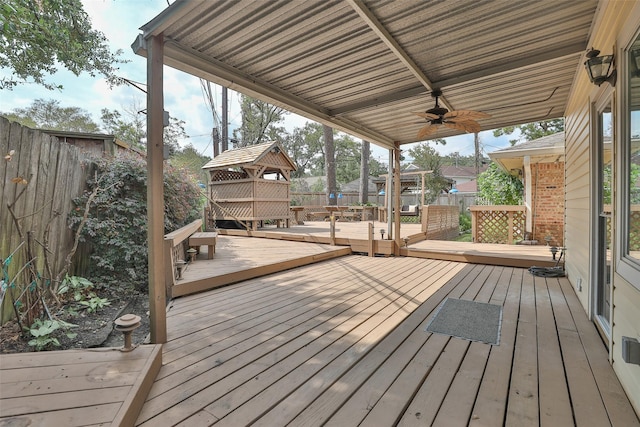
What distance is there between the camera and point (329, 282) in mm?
4137

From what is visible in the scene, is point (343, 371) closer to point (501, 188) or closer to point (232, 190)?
point (232, 190)

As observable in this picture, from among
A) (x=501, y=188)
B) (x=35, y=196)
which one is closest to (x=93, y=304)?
(x=35, y=196)

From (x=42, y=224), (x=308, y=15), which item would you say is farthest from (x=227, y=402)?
(x=42, y=224)

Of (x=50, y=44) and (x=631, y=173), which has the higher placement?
(x=50, y=44)

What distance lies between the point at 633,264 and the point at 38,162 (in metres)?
4.64

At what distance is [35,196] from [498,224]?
352 inches

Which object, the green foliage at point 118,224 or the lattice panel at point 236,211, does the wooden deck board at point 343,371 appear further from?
the lattice panel at point 236,211

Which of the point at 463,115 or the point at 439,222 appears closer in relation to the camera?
the point at 463,115

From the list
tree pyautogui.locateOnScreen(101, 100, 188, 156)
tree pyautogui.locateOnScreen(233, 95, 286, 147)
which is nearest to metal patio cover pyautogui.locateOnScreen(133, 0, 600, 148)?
tree pyautogui.locateOnScreen(233, 95, 286, 147)

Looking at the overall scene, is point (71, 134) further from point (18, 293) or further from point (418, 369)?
point (418, 369)

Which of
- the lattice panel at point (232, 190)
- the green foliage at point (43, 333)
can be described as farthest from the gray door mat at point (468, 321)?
the lattice panel at point (232, 190)

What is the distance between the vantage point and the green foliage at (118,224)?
3.83 meters

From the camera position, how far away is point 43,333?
2449 millimetres

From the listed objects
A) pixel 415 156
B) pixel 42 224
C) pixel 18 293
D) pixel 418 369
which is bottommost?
pixel 418 369
